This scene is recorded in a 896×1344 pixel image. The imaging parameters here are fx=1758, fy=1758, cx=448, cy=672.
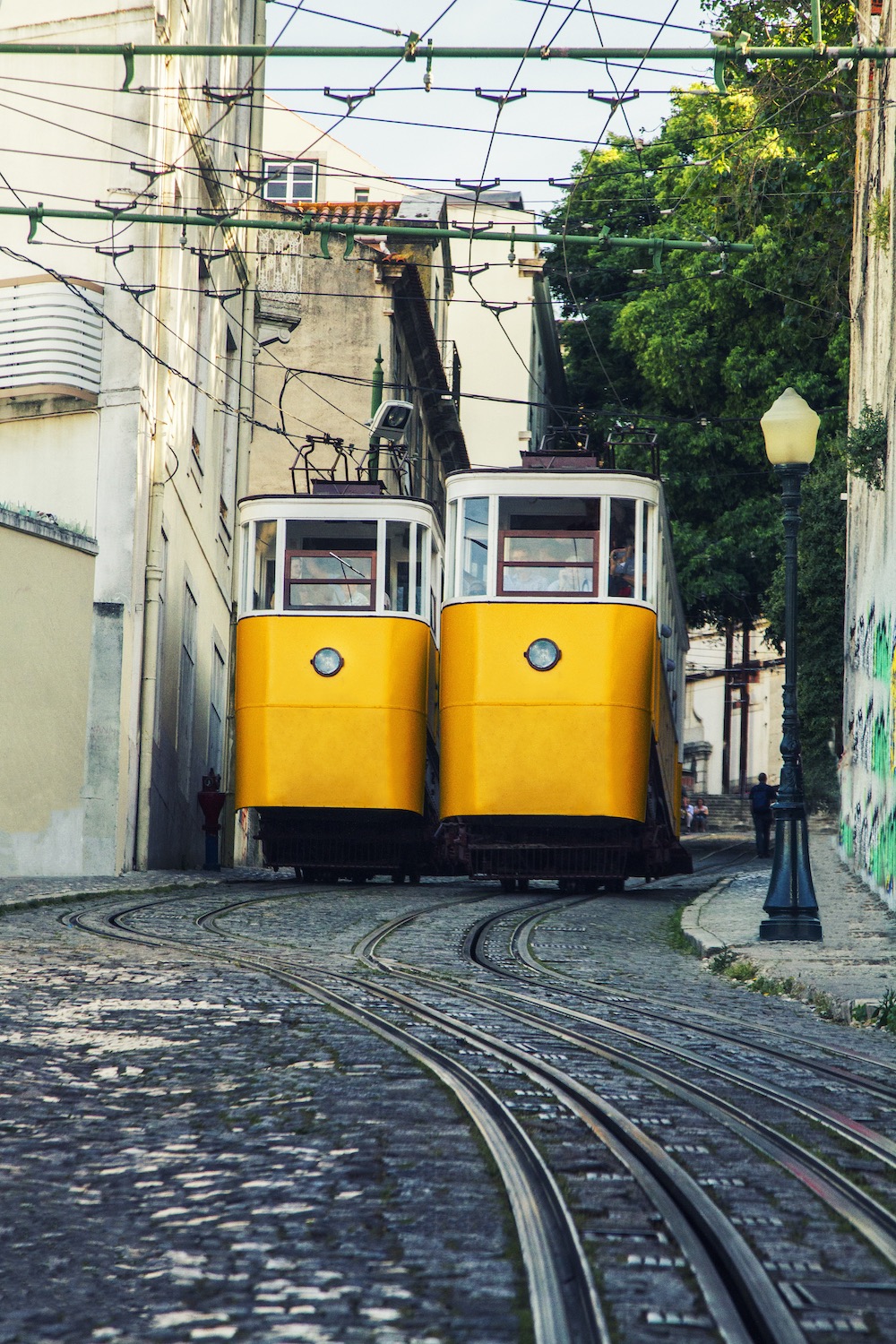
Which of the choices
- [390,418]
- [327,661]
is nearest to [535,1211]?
[327,661]

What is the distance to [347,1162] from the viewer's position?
4.62 m

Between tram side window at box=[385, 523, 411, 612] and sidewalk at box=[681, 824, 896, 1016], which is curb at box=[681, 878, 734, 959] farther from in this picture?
tram side window at box=[385, 523, 411, 612]

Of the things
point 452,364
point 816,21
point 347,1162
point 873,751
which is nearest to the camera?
point 347,1162

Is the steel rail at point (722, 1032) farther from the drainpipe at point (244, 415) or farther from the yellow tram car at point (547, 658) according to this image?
the drainpipe at point (244, 415)

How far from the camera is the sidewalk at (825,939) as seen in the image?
891 cm

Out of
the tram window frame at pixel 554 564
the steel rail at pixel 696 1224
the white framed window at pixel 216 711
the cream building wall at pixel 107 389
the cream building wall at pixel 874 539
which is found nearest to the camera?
the steel rail at pixel 696 1224

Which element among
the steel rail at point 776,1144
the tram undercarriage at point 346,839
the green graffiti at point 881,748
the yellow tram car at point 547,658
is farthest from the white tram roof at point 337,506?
the steel rail at point 776,1144

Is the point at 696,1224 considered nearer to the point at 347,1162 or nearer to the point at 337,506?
the point at 347,1162

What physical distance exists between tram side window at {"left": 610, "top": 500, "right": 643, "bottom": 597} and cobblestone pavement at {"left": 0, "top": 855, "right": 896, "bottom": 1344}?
806cm

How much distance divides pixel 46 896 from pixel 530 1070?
27.0 ft

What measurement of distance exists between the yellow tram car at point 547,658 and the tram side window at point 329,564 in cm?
109

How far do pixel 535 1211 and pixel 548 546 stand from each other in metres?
13.4

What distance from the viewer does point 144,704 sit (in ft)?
61.2

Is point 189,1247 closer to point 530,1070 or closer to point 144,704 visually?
point 530,1070
